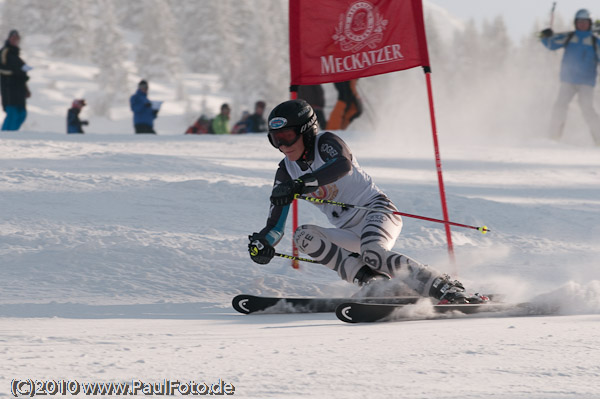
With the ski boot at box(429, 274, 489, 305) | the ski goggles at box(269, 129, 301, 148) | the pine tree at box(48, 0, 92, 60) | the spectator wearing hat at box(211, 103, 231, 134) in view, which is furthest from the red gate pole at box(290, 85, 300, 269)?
the pine tree at box(48, 0, 92, 60)

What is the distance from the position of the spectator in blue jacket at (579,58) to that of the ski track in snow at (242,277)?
2.79m

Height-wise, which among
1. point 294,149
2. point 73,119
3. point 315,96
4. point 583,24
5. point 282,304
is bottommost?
point 282,304

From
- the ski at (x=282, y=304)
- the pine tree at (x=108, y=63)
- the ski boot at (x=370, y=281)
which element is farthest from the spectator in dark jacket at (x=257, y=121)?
the pine tree at (x=108, y=63)

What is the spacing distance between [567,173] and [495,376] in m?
9.13

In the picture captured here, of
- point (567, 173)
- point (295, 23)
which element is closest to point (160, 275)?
point (295, 23)

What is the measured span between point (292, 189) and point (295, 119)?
44 cm

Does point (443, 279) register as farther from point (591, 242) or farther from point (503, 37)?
point (503, 37)

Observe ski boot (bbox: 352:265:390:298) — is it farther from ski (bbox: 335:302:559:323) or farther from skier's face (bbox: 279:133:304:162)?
skier's face (bbox: 279:133:304:162)

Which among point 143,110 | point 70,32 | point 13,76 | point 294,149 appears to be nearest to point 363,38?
point 294,149

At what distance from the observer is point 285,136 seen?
4.48 meters

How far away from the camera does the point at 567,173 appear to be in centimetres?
1099

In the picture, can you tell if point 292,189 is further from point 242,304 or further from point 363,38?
point 363,38

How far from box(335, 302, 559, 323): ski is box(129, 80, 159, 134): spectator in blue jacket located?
1100cm

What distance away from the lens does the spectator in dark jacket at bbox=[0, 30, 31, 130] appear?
11797 mm
